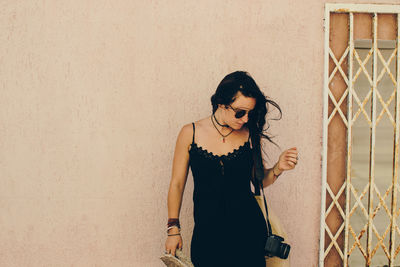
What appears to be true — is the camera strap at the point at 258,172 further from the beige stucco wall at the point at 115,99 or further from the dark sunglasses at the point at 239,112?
the beige stucco wall at the point at 115,99

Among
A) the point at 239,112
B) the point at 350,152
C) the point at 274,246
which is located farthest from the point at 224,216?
the point at 350,152

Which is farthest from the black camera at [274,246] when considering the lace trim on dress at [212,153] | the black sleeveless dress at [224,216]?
the lace trim on dress at [212,153]

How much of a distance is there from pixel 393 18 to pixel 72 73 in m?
2.91

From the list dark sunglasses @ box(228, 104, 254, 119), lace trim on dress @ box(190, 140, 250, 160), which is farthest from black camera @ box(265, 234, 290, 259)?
dark sunglasses @ box(228, 104, 254, 119)

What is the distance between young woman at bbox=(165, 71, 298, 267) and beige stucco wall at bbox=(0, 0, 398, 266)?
30.7 inches

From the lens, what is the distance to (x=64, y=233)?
3.02 meters

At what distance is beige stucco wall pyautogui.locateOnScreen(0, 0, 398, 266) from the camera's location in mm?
2922

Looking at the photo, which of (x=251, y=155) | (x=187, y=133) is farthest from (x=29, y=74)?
(x=251, y=155)

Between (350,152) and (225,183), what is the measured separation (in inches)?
61.5

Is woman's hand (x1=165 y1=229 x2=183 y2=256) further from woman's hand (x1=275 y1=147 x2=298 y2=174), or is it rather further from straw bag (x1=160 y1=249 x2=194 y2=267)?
woman's hand (x1=275 y1=147 x2=298 y2=174)

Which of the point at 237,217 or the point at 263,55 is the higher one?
the point at 263,55

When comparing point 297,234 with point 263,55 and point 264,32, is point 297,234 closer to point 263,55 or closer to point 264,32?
point 263,55

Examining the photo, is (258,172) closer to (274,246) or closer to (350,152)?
(274,246)

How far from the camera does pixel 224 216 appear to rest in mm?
2195
